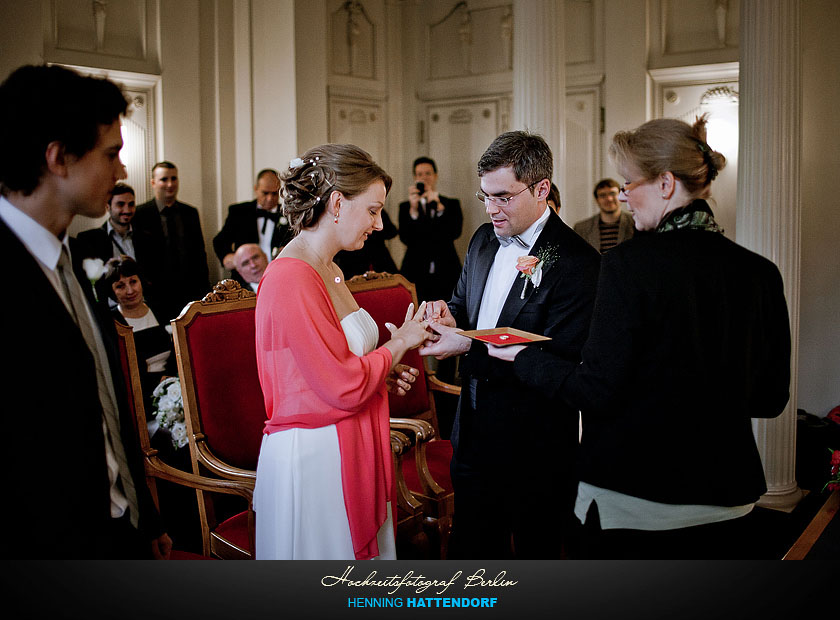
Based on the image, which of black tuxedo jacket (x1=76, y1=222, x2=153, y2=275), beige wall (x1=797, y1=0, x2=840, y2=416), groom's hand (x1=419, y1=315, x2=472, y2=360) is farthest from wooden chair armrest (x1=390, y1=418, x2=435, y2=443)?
beige wall (x1=797, y1=0, x2=840, y2=416)

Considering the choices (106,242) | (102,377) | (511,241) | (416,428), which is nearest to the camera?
(102,377)

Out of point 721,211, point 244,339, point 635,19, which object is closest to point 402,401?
point 244,339

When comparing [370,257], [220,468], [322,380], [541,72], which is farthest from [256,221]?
[322,380]

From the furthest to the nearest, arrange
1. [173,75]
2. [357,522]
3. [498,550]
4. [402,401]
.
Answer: [173,75] → [402,401] → [498,550] → [357,522]

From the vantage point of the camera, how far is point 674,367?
1.59 meters

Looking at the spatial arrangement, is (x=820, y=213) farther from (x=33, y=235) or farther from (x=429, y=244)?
(x=33, y=235)

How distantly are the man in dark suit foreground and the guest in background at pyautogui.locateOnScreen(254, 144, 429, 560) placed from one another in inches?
19.8

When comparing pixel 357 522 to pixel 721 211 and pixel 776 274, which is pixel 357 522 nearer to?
pixel 776 274

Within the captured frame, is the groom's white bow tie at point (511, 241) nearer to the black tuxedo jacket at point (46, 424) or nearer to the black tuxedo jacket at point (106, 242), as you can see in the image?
the black tuxedo jacket at point (46, 424)

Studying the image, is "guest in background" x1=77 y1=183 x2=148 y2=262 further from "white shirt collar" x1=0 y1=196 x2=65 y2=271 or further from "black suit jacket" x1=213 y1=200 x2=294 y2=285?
"white shirt collar" x1=0 y1=196 x2=65 y2=271

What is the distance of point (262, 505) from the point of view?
192cm

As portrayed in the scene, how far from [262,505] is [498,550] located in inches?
31.3

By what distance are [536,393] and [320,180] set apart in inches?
35.1

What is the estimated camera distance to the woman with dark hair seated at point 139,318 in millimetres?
3764
